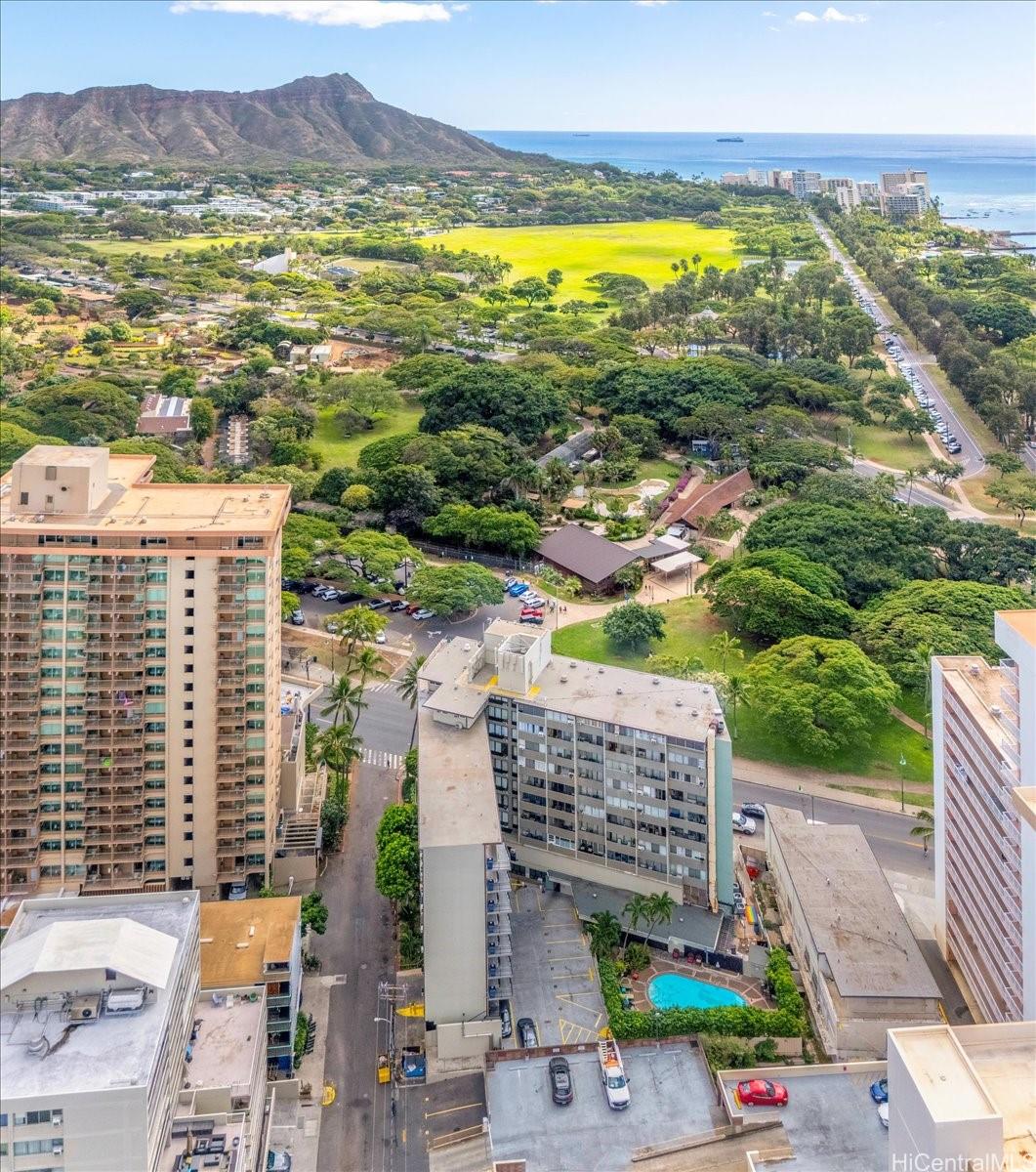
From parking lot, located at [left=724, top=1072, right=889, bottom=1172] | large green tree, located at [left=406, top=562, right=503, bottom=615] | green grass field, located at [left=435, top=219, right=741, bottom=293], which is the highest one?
green grass field, located at [left=435, top=219, right=741, bottom=293]

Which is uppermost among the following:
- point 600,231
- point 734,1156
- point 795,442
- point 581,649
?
point 600,231

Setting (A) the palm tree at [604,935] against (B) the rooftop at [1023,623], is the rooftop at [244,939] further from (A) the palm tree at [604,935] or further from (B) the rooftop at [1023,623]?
(B) the rooftop at [1023,623]

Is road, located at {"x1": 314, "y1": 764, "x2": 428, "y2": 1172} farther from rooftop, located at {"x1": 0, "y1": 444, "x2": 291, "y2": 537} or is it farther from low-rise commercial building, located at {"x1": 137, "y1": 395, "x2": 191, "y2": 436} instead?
low-rise commercial building, located at {"x1": 137, "y1": 395, "x2": 191, "y2": 436}

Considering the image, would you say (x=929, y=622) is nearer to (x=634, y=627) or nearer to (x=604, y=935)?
(x=634, y=627)

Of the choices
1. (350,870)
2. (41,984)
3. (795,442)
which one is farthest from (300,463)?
(41,984)

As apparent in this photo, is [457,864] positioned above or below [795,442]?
below

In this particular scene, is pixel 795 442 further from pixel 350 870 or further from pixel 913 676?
pixel 350 870

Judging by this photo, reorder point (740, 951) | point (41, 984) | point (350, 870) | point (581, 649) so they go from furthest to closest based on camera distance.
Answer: point (581, 649) < point (350, 870) < point (740, 951) < point (41, 984)

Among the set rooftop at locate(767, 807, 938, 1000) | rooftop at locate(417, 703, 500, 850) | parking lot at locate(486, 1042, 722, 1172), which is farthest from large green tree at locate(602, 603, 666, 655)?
parking lot at locate(486, 1042, 722, 1172)
